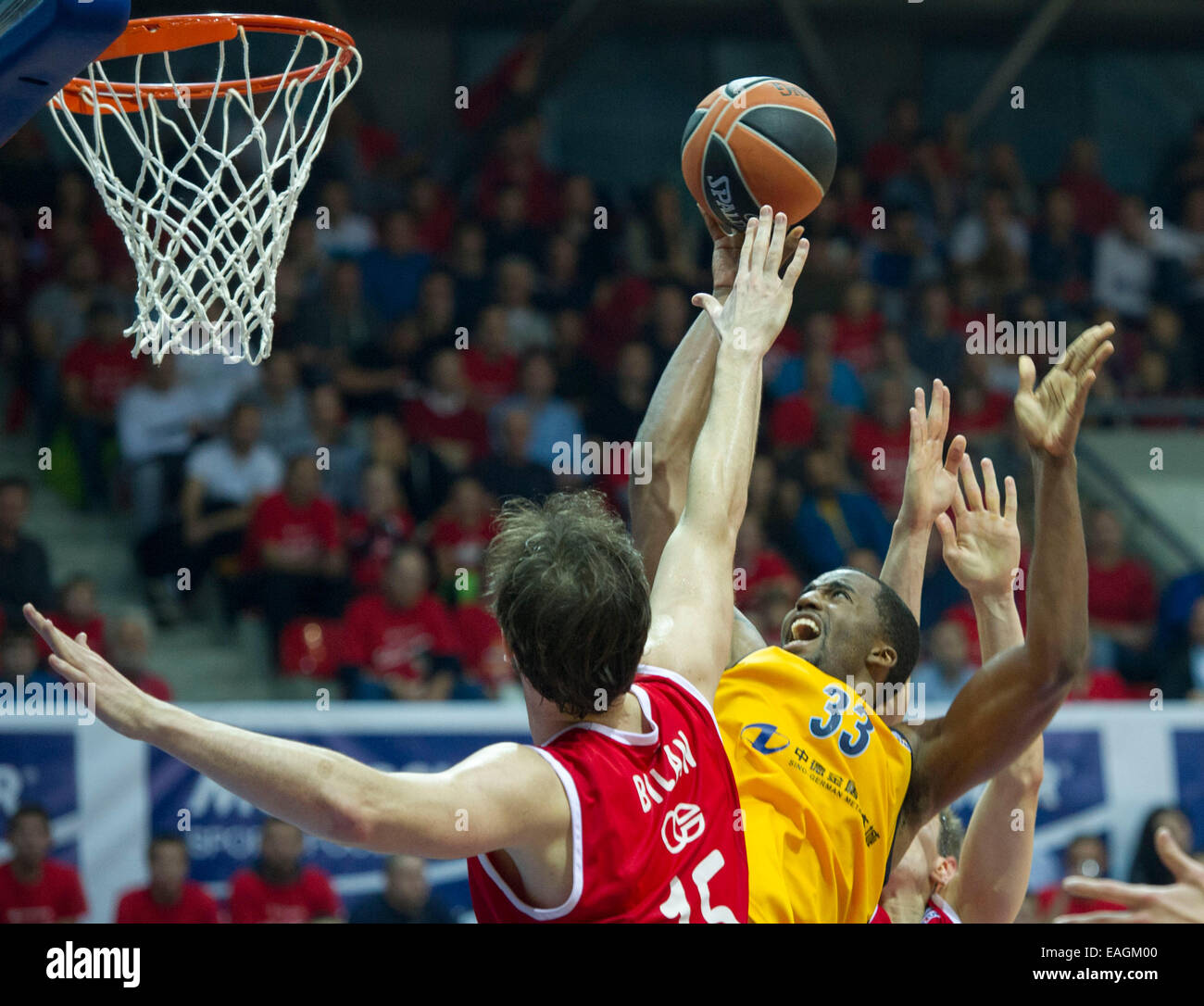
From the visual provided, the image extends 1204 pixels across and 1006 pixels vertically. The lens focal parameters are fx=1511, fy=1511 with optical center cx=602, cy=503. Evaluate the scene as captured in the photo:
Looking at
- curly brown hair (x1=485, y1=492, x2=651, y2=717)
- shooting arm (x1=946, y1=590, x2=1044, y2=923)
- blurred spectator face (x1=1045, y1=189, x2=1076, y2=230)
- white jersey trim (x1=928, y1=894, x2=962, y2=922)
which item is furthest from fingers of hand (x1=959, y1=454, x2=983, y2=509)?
blurred spectator face (x1=1045, y1=189, x2=1076, y2=230)

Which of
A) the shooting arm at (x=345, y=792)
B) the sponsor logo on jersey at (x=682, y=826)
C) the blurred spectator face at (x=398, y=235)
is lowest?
the sponsor logo on jersey at (x=682, y=826)

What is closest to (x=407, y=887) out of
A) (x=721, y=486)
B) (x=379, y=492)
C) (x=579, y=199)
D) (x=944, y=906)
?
(x=379, y=492)

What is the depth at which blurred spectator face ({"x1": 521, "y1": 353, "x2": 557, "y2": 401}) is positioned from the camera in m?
8.07

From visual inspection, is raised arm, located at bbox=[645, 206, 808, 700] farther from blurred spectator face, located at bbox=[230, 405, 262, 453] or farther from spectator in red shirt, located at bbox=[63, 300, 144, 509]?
spectator in red shirt, located at bbox=[63, 300, 144, 509]

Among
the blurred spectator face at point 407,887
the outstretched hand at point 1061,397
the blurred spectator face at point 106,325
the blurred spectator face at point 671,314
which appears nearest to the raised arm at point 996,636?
the outstretched hand at point 1061,397

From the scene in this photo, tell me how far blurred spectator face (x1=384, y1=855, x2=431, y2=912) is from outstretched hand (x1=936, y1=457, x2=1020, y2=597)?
3211 mm

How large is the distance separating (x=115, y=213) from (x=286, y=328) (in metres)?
4.70

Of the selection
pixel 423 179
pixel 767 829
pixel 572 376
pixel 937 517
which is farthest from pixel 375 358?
pixel 767 829

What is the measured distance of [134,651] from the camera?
253 inches

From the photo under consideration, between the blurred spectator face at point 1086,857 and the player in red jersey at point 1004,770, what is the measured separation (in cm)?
311

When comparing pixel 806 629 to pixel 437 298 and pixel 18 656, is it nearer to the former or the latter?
pixel 18 656

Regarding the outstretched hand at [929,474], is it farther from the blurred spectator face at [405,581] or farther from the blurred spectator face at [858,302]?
the blurred spectator face at [858,302]

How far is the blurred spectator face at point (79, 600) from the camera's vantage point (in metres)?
6.57

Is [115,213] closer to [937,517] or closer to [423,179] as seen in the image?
[937,517]
